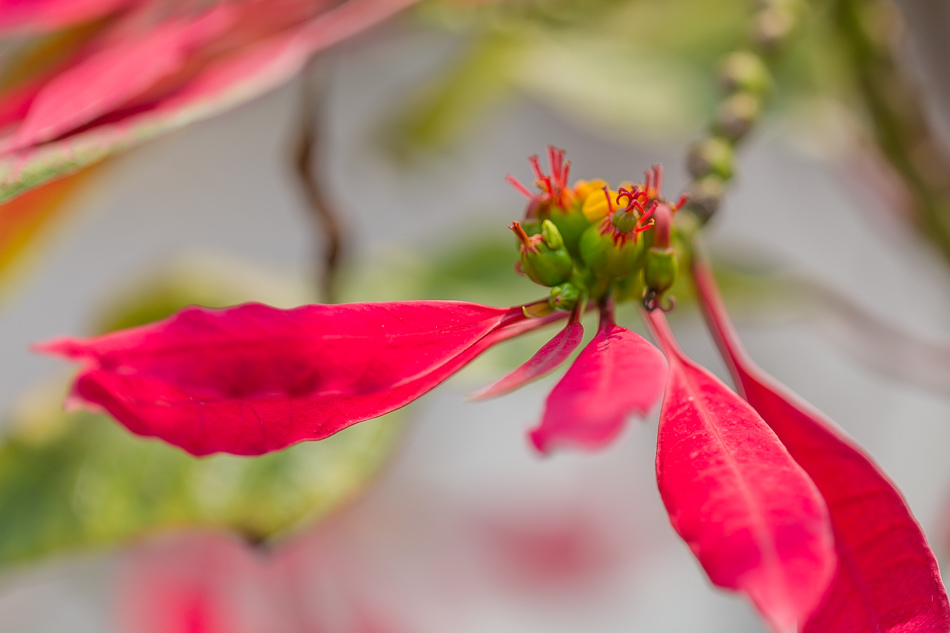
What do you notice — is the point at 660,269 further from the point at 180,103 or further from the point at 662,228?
the point at 180,103

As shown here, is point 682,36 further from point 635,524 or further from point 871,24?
point 635,524

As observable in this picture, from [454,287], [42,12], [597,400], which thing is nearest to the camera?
[597,400]

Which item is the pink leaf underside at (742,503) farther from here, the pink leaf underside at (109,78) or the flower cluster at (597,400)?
the pink leaf underside at (109,78)

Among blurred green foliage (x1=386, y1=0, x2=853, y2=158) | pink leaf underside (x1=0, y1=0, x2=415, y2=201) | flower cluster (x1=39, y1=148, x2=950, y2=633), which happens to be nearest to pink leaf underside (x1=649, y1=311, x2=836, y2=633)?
flower cluster (x1=39, y1=148, x2=950, y2=633)

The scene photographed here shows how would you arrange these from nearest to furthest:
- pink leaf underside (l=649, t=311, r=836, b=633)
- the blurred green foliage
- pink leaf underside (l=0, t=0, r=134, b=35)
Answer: pink leaf underside (l=649, t=311, r=836, b=633), pink leaf underside (l=0, t=0, r=134, b=35), the blurred green foliage

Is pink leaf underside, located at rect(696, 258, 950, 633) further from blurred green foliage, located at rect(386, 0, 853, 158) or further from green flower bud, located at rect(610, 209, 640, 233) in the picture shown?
blurred green foliage, located at rect(386, 0, 853, 158)

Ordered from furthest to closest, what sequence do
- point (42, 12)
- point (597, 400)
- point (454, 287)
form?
point (454, 287)
point (42, 12)
point (597, 400)

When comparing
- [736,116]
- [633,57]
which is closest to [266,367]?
[736,116]
